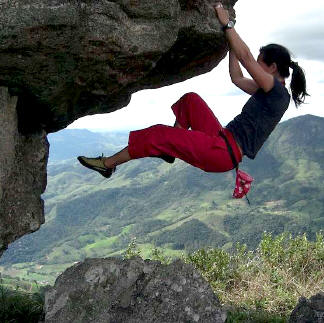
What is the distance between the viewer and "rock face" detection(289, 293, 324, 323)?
1030cm

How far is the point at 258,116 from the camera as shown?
8805 millimetres

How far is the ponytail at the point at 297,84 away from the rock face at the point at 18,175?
5.95m

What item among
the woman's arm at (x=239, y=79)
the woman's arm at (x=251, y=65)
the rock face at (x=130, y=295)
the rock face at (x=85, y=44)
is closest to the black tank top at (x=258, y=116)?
the woman's arm at (x=251, y=65)

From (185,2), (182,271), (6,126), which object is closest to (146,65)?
(185,2)

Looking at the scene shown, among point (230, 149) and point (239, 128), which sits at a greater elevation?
point (239, 128)

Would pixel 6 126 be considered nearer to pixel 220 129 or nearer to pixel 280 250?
pixel 220 129

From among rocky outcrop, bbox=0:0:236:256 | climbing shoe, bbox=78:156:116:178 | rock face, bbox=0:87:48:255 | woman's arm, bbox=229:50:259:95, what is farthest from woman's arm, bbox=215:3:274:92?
rock face, bbox=0:87:48:255

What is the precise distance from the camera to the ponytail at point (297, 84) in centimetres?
903

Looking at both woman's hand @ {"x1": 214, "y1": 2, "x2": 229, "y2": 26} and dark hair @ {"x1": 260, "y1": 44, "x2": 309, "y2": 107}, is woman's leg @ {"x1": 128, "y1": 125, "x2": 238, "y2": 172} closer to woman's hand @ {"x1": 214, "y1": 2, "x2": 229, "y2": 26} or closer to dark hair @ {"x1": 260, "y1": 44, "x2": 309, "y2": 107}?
dark hair @ {"x1": 260, "y1": 44, "x2": 309, "y2": 107}

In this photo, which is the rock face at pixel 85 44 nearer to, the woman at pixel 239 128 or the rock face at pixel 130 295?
the woman at pixel 239 128

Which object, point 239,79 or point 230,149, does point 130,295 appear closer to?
point 230,149

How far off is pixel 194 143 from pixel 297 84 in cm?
256

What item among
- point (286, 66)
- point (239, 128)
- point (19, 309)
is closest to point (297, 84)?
point (286, 66)

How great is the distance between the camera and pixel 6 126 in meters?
9.45
